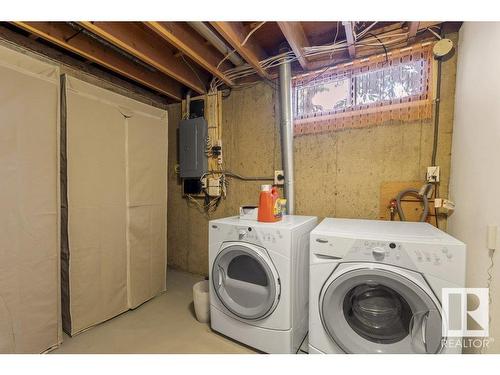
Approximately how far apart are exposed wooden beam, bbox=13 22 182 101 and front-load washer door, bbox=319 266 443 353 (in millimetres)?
2390

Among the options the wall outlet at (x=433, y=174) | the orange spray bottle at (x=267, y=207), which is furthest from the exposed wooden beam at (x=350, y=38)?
the orange spray bottle at (x=267, y=207)

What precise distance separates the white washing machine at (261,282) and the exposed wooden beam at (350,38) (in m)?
1.37

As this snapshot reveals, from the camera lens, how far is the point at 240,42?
63.6 inches

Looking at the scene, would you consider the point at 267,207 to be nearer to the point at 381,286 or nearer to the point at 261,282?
the point at 261,282

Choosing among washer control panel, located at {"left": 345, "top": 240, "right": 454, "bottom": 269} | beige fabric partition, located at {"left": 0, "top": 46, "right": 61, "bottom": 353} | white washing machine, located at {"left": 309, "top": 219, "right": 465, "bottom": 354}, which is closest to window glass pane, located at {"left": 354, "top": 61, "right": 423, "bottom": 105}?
white washing machine, located at {"left": 309, "top": 219, "right": 465, "bottom": 354}

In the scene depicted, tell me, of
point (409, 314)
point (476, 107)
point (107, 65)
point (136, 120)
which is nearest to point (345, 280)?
point (409, 314)

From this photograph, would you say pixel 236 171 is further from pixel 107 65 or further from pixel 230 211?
pixel 107 65

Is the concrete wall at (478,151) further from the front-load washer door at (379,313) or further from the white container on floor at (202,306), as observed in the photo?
the white container on floor at (202,306)

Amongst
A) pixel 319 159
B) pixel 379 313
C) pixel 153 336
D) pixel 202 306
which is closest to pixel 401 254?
pixel 379 313

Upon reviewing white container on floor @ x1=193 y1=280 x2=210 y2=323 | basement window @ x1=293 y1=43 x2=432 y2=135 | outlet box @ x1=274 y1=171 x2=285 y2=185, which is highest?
basement window @ x1=293 y1=43 x2=432 y2=135

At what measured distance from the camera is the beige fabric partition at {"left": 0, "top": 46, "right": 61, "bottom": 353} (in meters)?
1.27

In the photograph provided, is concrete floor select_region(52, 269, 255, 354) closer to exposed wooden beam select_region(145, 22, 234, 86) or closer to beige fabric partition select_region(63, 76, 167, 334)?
beige fabric partition select_region(63, 76, 167, 334)

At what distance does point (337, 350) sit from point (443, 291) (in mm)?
613

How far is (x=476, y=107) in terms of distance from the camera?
1.23m
